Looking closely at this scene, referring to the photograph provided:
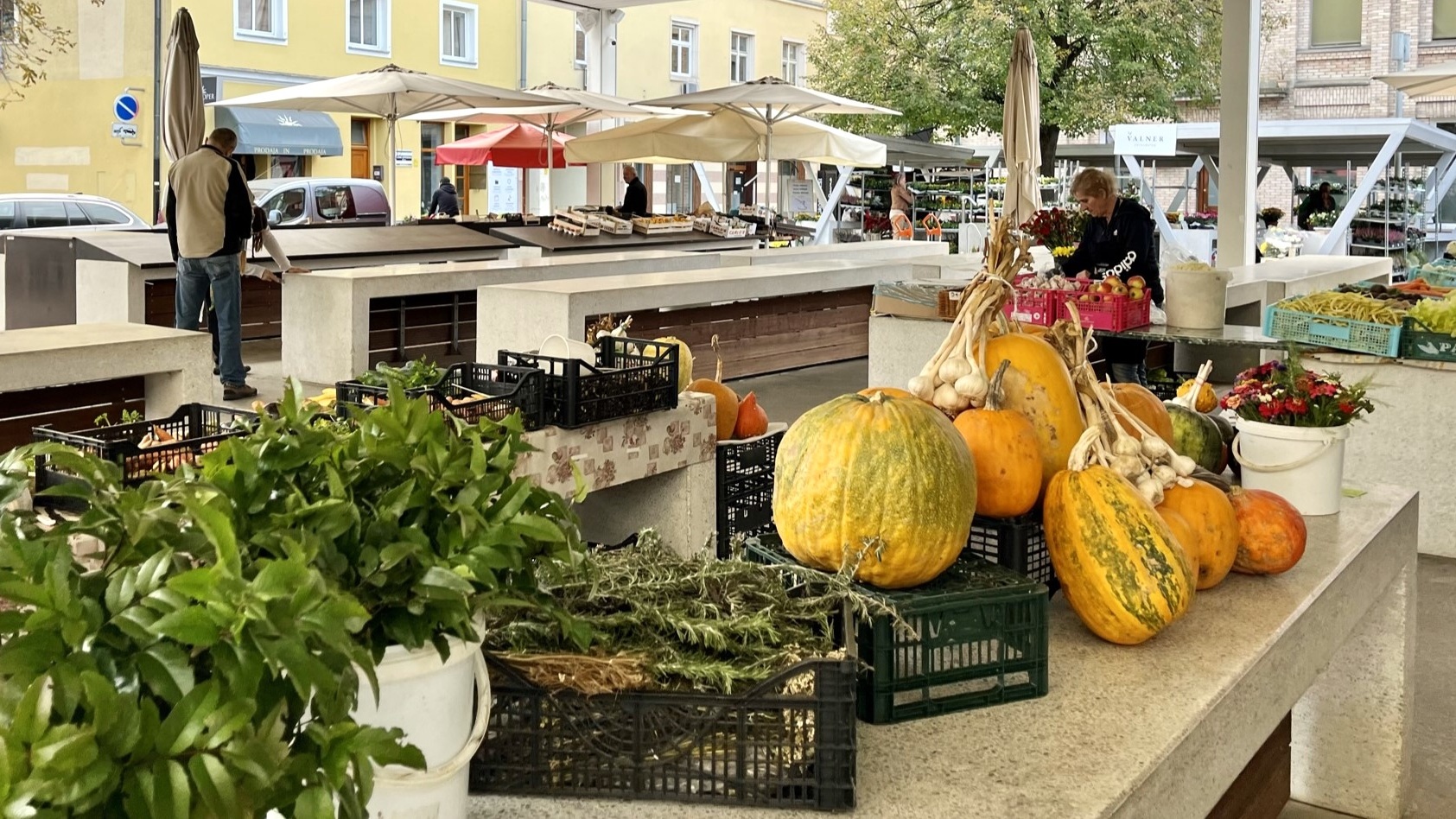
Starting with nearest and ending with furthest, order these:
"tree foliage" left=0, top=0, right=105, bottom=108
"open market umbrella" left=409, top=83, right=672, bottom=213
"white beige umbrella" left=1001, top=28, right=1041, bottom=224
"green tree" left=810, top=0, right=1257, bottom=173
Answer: "white beige umbrella" left=1001, top=28, right=1041, bottom=224, "open market umbrella" left=409, top=83, right=672, bottom=213, "tree foliage" left=0, top=0, right=105, bottom=108, "green tree" left=810, top=0, right=1257, bottom=173

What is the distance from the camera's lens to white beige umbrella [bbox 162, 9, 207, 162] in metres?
10.3

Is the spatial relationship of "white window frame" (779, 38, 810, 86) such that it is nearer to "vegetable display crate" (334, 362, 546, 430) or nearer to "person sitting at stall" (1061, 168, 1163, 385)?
"person sitting at stall" (1061, 168, 1163, 385)

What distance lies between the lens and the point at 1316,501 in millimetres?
3090

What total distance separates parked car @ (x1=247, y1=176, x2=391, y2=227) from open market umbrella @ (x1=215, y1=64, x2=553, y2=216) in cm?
358

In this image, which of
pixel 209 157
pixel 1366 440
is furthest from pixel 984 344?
pixel 209 157

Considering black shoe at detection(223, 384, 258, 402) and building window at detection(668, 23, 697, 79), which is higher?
building window at detection(668, 23, 697, 79)

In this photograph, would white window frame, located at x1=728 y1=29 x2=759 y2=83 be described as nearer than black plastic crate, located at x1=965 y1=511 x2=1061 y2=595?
No

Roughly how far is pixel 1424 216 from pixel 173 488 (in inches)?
1109

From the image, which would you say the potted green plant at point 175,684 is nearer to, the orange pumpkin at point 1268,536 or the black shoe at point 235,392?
the orange pumpkin at point 1268,536

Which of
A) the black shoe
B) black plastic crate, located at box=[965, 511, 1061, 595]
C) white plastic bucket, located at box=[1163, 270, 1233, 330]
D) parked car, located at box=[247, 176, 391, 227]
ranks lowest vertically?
the black shoe

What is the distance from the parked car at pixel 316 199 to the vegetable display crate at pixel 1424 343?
49.1 feet

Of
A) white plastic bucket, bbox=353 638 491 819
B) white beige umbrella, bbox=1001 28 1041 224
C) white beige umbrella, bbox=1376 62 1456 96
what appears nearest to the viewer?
white plastic bucket, bbox=353 638 491 819

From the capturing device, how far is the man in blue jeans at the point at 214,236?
8992 millimetres

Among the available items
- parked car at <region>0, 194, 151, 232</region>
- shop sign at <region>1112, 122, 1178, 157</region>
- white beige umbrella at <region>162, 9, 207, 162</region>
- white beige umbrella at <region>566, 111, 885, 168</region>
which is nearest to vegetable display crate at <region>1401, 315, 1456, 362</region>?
white beige umbrella at <region>162, 9, 207, 162</region>
